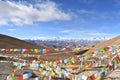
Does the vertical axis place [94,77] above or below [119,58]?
below

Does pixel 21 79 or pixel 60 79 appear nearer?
pixel 21 79

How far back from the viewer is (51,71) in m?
18.7

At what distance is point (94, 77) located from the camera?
12812mm

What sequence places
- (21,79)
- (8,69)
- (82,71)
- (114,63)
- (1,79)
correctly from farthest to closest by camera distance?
(8,69) < (82,71) < (1,79) < (114,63) < (21,79)

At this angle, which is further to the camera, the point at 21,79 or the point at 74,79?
the point at 74,79

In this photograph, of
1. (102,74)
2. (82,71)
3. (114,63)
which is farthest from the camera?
(82,71)

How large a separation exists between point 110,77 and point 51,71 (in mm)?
5608

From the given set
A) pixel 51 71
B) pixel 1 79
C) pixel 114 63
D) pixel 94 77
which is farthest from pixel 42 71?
pixel 94 77

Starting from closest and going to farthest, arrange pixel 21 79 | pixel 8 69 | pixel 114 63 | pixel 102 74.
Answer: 1. pixel 21 79
2. pixel 102 74
3. pixel 114 63
4. pixel 8 69

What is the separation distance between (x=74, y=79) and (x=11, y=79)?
3.28 meters

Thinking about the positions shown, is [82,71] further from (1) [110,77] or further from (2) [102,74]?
(2) [102,74]

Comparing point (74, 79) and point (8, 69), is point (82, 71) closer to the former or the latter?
point (8, 69)

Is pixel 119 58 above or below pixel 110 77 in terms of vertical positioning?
above

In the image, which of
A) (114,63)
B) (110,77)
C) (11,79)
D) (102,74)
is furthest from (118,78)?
(11,79)
